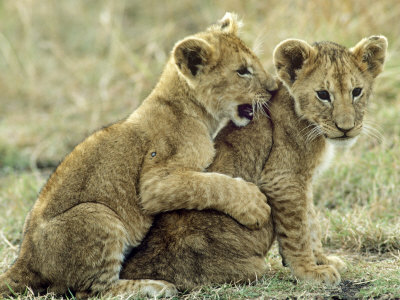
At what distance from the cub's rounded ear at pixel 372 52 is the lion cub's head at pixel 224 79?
2.56ft

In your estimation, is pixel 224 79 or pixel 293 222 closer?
pixel 293 222

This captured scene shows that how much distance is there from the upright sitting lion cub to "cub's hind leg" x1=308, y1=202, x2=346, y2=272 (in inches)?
19.6

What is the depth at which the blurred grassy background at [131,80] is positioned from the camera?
22.5 ft

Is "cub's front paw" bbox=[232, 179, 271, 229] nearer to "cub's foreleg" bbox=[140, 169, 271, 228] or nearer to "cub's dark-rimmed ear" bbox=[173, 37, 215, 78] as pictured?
"cub's foreleg" bbox=[140, 169, 271, 228]

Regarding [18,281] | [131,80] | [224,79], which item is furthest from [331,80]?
[131,80]

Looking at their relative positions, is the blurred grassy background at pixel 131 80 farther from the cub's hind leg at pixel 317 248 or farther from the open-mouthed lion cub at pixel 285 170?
→ the open-mouthed lion cub at pixel 285 170

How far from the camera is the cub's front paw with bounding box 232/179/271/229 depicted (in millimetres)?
5066

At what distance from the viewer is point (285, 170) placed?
17.0ft

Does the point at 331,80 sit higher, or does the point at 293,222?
the point at 331,80

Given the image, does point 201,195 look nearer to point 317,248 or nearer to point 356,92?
point 317,248

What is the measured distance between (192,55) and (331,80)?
4.12 feet

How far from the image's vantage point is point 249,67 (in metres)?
5.66

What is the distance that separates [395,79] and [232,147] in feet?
15.3

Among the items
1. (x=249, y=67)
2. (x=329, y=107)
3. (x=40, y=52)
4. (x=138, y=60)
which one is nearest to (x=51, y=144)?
(x=138, y=60)
